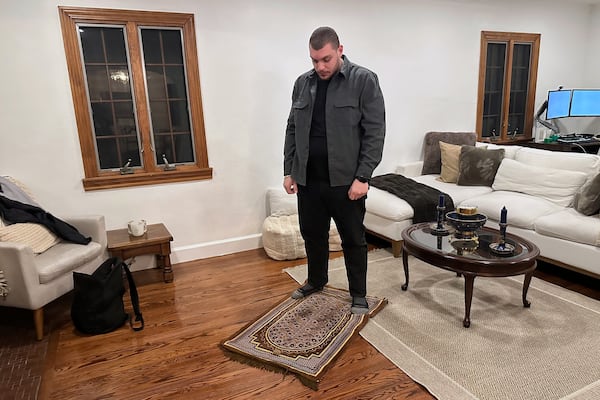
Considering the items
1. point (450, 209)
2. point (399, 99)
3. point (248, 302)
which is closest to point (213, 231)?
point (248, 302)

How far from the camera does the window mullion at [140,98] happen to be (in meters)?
3.14

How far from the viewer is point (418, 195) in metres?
3.56

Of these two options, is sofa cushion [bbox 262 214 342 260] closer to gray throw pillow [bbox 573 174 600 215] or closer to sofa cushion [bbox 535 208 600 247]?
sofa cushion [bbox 535 208 600 247]

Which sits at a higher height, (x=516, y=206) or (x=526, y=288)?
(x=516, y=206)

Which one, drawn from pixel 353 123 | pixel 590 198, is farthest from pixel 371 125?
pixel 590 198

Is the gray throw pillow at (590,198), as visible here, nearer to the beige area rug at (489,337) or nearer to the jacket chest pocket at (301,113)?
the beige area rug at (489,337)

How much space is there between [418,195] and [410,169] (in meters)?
0.94

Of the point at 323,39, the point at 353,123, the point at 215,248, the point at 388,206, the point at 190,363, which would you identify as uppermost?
the point at 323,39

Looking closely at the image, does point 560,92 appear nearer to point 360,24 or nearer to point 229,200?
point 360,24

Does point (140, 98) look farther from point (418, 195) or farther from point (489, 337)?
point (489, 337)

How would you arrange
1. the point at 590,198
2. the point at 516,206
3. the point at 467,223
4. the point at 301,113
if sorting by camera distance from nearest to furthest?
1. the point at 301,113
2. the point at 467,223
3. the point at 590,198
4. the point at 516,206

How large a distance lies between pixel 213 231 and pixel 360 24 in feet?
7.96

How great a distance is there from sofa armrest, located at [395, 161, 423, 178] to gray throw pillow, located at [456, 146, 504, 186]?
1.74 feet

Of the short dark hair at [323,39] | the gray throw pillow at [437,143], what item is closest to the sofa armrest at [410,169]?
the gray throw pillow at [437,143]
